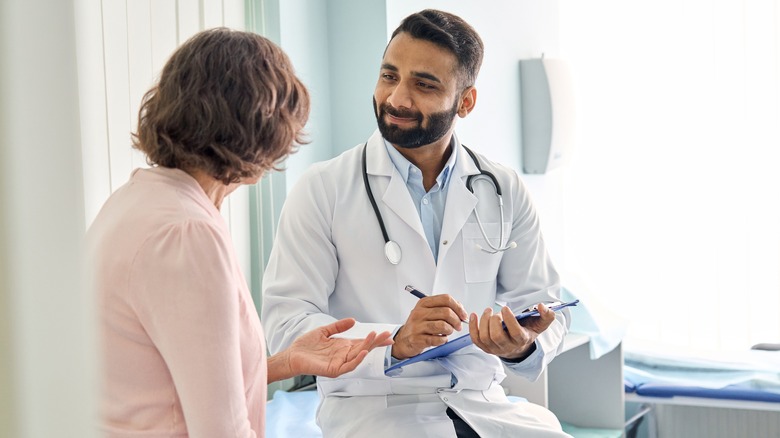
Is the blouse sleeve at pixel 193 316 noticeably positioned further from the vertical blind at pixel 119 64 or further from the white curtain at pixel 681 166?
the white curtain at pixel 681 166

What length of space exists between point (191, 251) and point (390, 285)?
87 cm

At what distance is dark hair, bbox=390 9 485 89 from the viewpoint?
1.91 metres

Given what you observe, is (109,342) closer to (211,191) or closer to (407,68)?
(211,191)

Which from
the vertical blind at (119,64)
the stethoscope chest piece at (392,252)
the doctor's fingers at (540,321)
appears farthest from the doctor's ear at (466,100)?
the vertical blind at (119,64)

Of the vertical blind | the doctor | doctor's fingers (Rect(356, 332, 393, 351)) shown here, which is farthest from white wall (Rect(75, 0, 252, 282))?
doctor's fingers (Rect(356, 332, 393, 351))

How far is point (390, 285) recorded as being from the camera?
1.79 m

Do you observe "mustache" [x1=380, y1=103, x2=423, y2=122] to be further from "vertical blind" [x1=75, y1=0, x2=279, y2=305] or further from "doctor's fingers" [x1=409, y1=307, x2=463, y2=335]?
"vertical blind" [x1=75, y1=0, x2=279, y2=305]

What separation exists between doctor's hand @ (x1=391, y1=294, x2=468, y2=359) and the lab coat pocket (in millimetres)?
321

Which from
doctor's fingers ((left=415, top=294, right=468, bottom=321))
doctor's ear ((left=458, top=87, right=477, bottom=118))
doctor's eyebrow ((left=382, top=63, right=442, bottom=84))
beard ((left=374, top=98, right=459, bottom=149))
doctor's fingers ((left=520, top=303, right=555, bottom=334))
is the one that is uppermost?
doctor's eyebrow ((left=382, top=63, right=442, bottom=84))

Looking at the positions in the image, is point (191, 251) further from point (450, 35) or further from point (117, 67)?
point (117, 67)

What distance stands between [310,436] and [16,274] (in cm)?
183

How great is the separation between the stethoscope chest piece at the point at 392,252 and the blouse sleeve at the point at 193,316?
2.62ft

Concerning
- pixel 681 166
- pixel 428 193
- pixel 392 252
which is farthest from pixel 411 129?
pixel 681 166

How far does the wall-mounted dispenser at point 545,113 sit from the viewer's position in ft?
11.8
